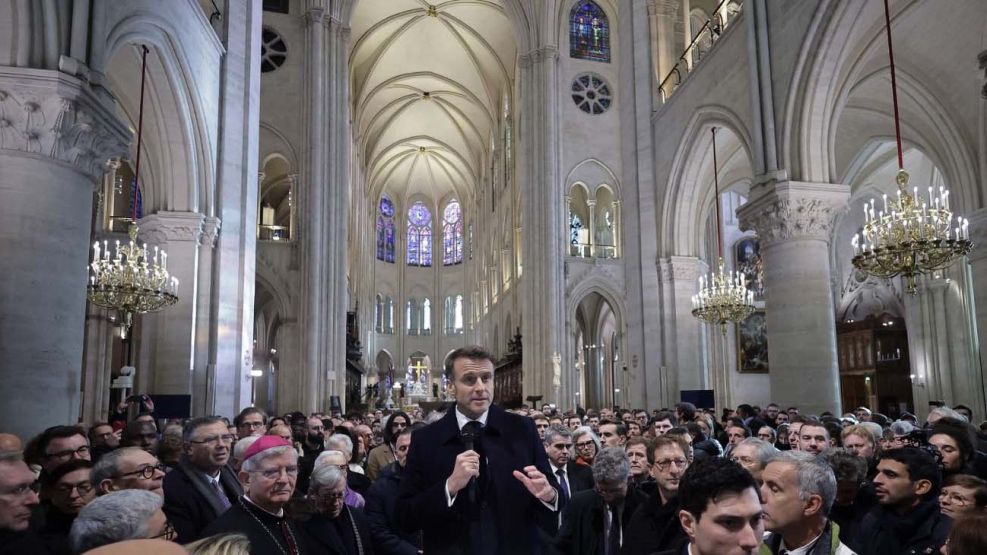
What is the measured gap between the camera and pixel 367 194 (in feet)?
154

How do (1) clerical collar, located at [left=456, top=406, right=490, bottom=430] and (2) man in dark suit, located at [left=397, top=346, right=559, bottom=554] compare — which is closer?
(2) man in dark suit, located at [left=397, top=346, right=559, bottom=554]

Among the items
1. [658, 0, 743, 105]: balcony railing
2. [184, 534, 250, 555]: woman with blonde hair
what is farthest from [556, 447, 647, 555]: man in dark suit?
[658, 0, 743, 105]: balcony railing

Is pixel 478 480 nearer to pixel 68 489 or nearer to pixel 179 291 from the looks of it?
pixel 68 489

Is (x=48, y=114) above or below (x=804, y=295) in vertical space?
above

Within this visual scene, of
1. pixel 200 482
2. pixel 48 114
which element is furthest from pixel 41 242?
pixel 200 482

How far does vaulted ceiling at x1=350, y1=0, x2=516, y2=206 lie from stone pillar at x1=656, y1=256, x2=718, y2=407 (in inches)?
675

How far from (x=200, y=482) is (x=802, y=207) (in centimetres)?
985

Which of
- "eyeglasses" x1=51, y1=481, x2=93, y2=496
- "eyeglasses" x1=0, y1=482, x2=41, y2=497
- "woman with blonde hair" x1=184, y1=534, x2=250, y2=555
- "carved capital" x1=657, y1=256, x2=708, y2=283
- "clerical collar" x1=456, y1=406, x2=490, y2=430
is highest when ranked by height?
"carved capital" x1=657, y1=256, x2=708, y2=283

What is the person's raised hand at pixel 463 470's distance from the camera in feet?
8.73

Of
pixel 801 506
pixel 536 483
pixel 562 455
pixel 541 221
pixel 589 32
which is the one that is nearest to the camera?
pixel 536 483

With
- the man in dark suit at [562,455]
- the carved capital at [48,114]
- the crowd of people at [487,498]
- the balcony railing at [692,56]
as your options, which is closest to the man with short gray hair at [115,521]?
the crowd of people at [487,498]

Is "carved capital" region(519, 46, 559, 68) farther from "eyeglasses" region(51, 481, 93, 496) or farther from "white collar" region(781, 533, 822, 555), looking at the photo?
"white collar" region(781, 533, 822, 555)

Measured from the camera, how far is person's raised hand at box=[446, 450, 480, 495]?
2.66 meters

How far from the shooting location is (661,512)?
11.7ft
